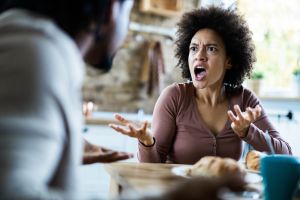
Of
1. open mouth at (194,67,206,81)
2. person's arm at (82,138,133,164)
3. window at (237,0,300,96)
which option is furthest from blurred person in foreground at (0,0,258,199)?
window at (237,0,300,96)

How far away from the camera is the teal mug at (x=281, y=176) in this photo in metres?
1.01

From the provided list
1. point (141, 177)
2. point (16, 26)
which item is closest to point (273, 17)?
point (141, 177)

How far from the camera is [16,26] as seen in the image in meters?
0.65

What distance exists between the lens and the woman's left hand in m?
1.53

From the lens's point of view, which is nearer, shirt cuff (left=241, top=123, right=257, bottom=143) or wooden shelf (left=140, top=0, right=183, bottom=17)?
shirt cuff (left=241, top=123, right=257, bottom=143)

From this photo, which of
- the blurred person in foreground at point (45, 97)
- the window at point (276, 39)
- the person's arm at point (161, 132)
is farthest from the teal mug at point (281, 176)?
the window at point (276, 39)

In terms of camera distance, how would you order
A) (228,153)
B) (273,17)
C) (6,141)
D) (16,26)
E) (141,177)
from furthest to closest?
(273,17), (228,153), (141,177), (16,26), (6,141)

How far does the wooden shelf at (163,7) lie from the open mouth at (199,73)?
2167 mm

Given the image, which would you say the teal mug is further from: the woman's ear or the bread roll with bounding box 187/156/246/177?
the woman's ear

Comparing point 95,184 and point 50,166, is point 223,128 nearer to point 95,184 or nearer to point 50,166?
point 50,166

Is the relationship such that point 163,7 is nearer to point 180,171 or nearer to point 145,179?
point 180,171

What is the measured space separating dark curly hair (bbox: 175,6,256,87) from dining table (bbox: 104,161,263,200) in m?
0.83

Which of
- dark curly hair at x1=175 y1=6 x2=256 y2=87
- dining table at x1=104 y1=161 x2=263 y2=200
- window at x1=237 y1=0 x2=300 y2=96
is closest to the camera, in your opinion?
dining table at x1=104 y1=161 x2=263 y2=200

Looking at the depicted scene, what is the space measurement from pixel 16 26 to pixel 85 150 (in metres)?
0.42
